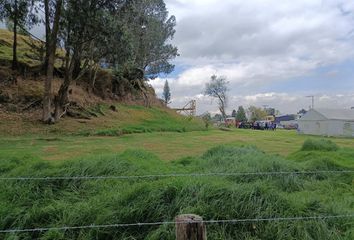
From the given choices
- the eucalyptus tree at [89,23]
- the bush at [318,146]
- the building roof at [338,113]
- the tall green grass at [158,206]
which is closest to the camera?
the tall green grass at [158,206]

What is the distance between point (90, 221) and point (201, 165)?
396 centimetres

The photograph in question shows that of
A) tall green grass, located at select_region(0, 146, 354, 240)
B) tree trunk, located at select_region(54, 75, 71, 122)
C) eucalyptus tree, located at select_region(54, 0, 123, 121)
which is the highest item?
eucalyptus tree, located at select_region(54, 0, 123, 121)

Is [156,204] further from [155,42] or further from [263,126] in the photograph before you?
[263,126]

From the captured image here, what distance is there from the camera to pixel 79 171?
20.8 ft

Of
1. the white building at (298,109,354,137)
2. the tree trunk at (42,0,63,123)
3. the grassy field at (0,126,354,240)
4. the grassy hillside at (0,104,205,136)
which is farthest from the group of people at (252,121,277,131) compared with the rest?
the grassy field at (0,126,354,240)

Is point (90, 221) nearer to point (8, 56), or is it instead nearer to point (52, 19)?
point (52, 19)

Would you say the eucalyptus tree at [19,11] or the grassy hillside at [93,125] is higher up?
the eucalyptus tree at [19,11]

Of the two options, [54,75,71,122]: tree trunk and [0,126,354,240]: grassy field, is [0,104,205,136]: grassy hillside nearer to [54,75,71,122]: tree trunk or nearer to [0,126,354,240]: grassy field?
[54,75,71,122]: tree trunk

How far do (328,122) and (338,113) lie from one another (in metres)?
2.32

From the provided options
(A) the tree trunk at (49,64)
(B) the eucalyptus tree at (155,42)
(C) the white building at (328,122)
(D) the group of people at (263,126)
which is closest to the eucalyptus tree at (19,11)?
(A) the tree trunk at (49,64)

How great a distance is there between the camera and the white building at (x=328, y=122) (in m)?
38.3

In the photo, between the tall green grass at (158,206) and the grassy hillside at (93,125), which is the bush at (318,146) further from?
the grassy hillside at (93,125)

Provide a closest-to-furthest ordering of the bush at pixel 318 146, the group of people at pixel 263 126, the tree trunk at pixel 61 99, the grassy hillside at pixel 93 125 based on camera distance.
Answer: the bush at pixel 318 146 < the grassy hillside at pixel 93 125 < the tree trunk at pixel 61 99 < the group of people at pixel 263 126

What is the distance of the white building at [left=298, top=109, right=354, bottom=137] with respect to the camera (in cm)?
3828
